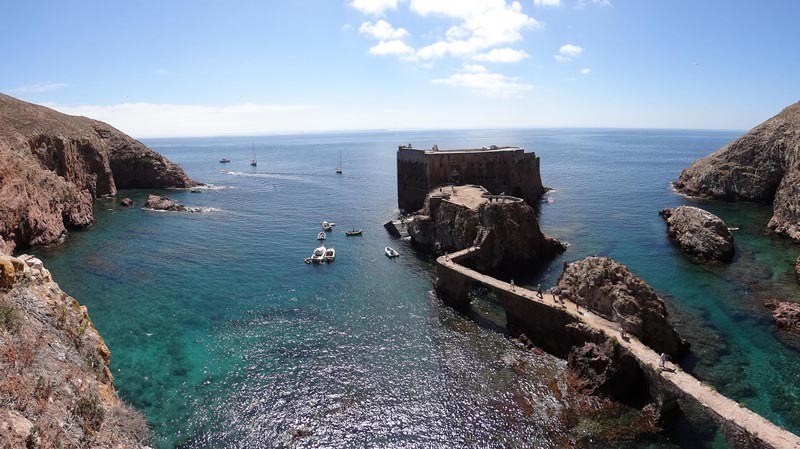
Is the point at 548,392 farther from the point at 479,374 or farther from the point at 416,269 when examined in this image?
the point at 416,269

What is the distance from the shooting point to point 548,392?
30969 mm

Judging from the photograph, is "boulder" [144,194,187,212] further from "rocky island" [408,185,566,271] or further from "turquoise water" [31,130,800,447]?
"rocky island" [408,185,566,271]

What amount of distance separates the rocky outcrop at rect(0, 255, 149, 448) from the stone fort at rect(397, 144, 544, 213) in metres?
59.8

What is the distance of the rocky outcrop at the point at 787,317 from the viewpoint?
1531 inches

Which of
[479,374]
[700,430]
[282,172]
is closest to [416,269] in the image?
[479,374]

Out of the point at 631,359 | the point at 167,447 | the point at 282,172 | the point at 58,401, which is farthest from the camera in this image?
the point at 282,172

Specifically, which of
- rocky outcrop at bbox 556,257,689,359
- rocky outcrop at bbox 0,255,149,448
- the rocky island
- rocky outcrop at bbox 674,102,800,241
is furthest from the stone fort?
rocky outcrop at bbox 0,255,149,448

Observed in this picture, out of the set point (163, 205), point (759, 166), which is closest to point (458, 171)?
point (163, 205)

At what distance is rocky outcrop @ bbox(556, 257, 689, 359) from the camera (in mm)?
33688

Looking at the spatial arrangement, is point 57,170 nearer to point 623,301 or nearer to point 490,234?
point 490,234

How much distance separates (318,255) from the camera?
5975cm

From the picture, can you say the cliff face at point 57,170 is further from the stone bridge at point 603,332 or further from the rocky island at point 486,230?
the rocky island at point 486,230

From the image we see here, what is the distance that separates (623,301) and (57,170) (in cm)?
9239

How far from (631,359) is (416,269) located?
29.3 m
